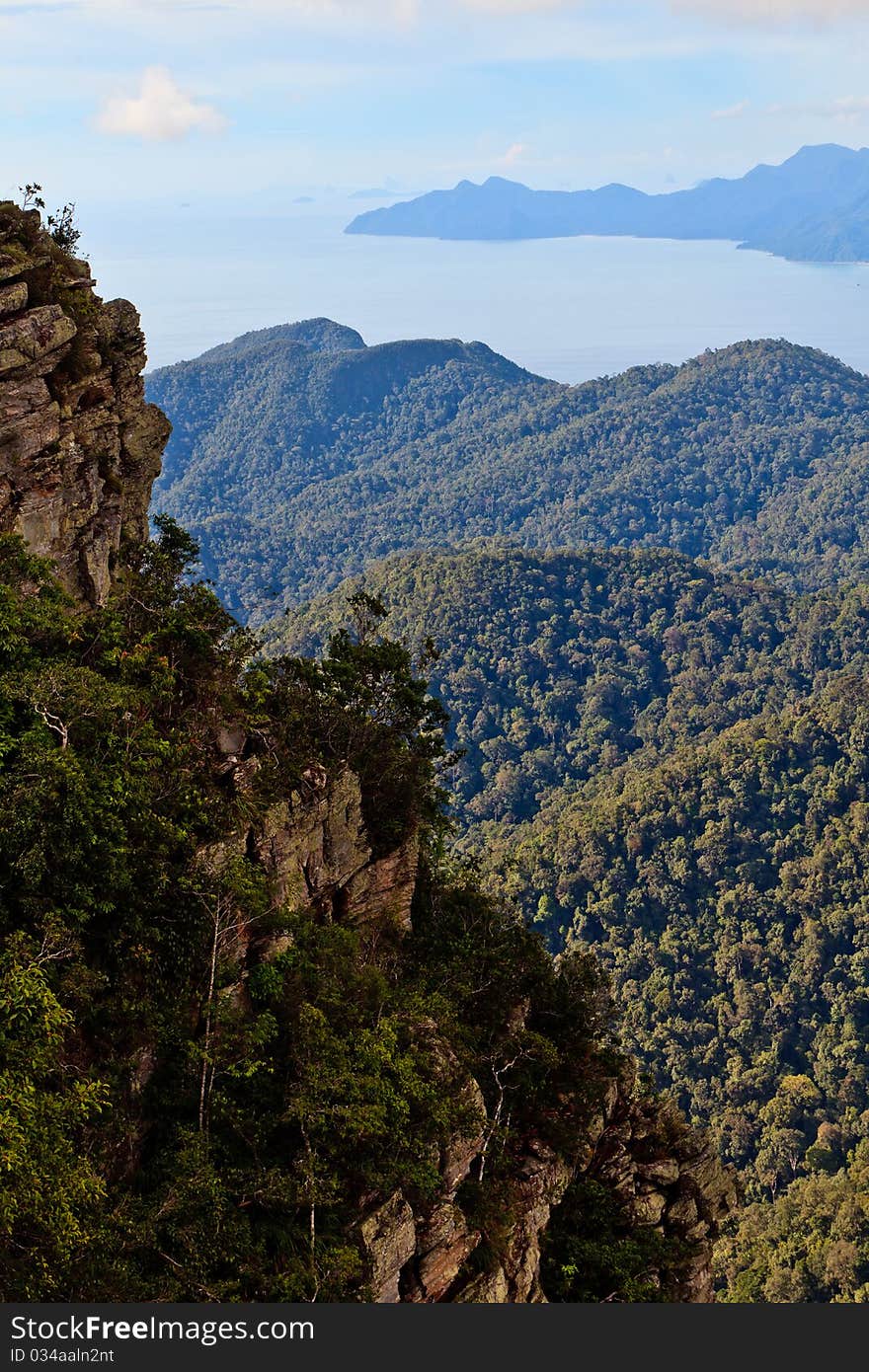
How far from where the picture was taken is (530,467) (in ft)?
551

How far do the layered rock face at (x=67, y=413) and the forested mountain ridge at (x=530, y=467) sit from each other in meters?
107

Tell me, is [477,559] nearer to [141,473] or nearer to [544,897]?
[544,897]

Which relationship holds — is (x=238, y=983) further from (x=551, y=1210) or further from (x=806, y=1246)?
(x=806, y=1246)

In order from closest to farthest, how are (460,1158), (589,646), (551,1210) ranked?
(460,1158)
(551,1210)
(589,646)

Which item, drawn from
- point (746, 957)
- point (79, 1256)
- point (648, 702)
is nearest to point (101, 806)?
point (79, 1256)

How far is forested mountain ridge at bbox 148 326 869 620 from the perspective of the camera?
142m

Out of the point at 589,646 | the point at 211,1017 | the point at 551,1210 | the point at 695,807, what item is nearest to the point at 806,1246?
the point at 551,1210

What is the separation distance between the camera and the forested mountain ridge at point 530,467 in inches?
5610

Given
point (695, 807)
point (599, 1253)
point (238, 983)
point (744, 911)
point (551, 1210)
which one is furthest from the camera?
point (695, 807)

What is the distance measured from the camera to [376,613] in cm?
1753

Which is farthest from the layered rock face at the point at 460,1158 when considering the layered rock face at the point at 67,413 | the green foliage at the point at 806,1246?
the green foliage at the point at 806,1246

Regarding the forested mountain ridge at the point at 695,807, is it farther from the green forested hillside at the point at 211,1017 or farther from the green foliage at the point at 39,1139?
the green foliage at the point at 39,1139

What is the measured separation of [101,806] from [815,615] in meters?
85.5

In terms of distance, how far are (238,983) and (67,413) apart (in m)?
8.08
